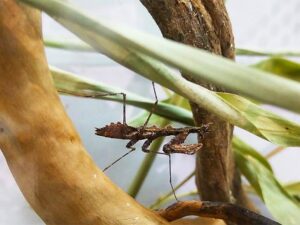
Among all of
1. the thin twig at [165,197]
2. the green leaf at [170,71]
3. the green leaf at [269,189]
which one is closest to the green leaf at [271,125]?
the green leaf at [170,71]

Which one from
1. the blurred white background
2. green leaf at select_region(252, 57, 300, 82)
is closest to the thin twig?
the blurred white background

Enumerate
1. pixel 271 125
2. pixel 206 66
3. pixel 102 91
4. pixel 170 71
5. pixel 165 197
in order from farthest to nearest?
pixel 165 197 < pixel 102 91 < pixel 271 125 < pixel 170 71 < pixel 206 66

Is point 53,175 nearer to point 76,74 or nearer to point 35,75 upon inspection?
point 35,75

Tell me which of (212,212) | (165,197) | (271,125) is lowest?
(165,197)

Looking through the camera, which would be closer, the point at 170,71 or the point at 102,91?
the point at 170,71

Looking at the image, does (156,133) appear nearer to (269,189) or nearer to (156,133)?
(156,133)

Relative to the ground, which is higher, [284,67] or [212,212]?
[284,67]

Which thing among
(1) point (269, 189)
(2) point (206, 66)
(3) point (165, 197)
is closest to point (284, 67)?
(1) point (269, 189)
